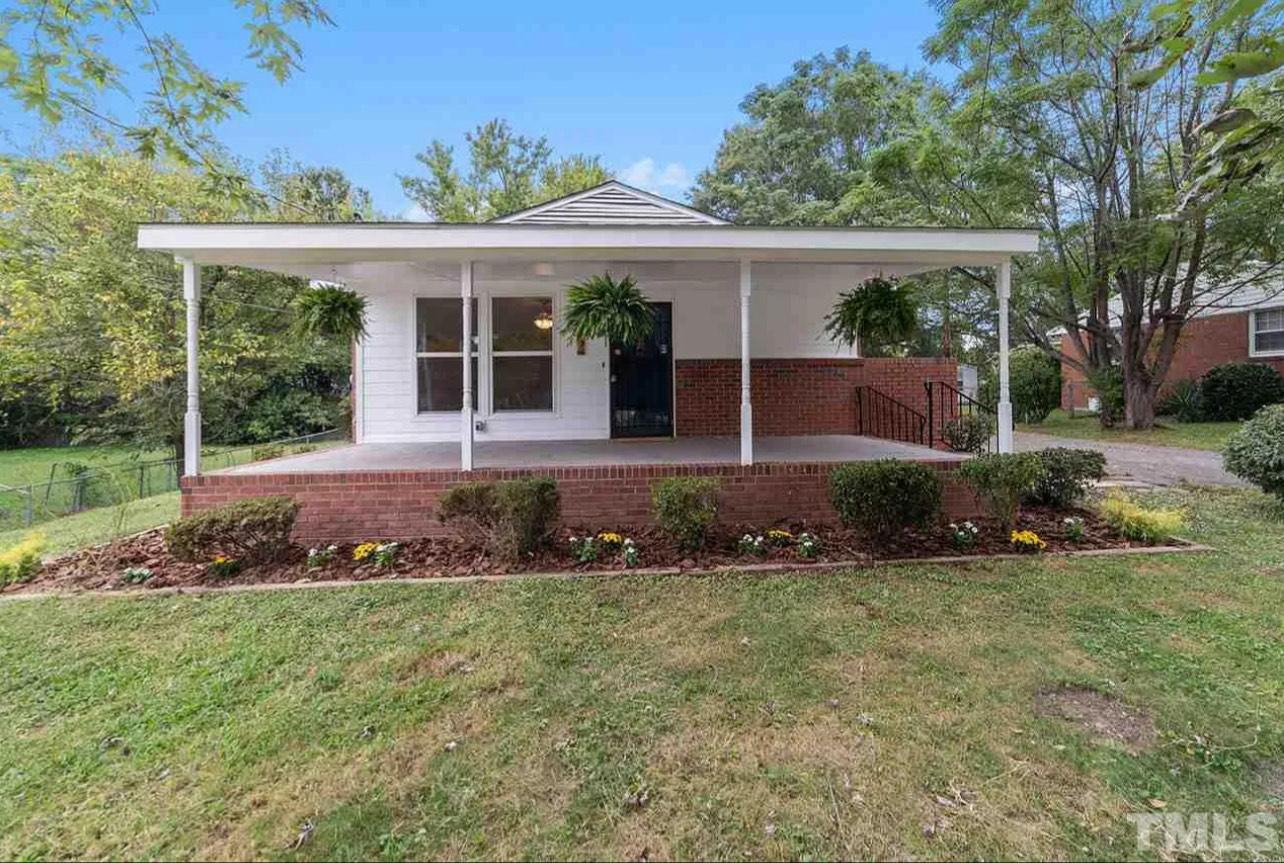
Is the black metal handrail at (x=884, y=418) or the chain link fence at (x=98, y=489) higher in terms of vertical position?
the black metal handrail at (x=884, y=418)

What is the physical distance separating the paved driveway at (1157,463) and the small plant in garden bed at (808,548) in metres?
6.44

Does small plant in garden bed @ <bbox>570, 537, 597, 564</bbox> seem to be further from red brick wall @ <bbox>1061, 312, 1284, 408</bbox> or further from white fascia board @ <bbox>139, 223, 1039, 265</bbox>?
red brick wall @ <bbox>1061, 312, 1284, 408</bbox>

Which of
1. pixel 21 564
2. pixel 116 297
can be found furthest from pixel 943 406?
pixel 116 297

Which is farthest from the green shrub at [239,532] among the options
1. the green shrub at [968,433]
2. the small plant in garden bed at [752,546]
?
the green shrub at [968,433]

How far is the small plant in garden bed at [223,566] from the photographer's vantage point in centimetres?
458

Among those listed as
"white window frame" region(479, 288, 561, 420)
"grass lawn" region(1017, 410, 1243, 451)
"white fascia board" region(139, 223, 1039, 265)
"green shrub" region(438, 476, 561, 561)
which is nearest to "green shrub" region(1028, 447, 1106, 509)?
"white fascia board" region(139, 223, 1039, 265)

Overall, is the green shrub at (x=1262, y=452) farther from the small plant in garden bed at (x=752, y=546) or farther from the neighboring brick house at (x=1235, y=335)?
the neighboring brick house at (x=1235, y=335)

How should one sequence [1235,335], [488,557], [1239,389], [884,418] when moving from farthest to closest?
[1235,335]
[1239,389]
[884,418]
[488,557]

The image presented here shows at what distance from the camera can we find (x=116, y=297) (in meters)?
10.3

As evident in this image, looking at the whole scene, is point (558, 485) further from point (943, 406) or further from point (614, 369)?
point (943, 406)

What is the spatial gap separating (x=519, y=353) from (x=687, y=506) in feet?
13.9

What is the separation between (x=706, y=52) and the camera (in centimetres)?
1514

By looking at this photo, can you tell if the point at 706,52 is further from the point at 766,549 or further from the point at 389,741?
the point at 389,741

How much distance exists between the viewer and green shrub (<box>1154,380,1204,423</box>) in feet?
50.7
